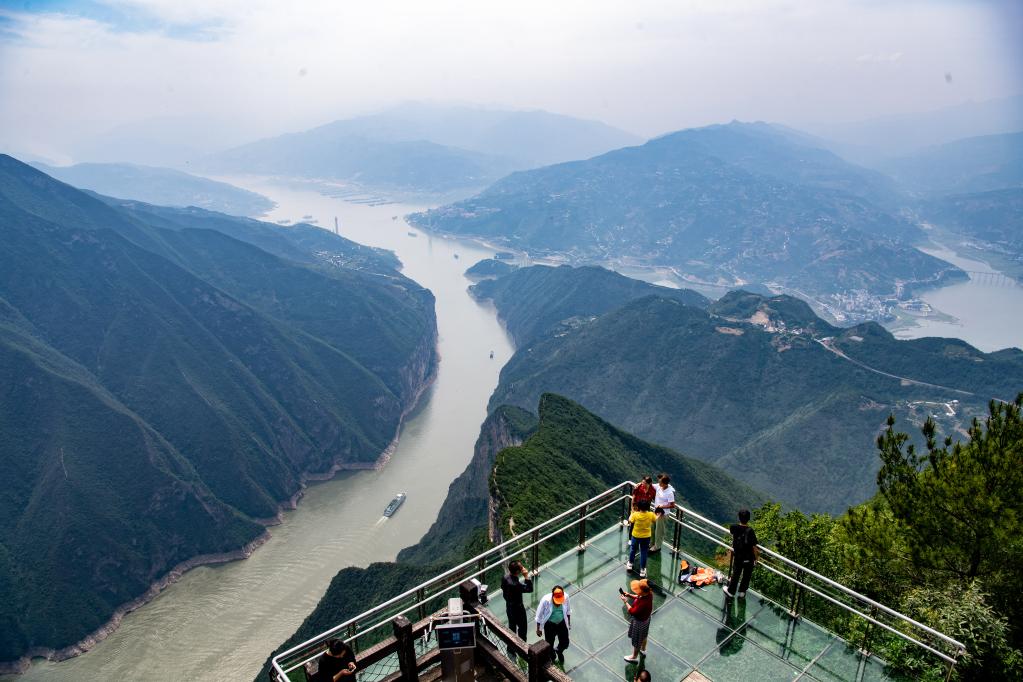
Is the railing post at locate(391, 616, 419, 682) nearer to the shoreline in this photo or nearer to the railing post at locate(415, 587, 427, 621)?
the railing post at locate(415, 587, 427, 621)

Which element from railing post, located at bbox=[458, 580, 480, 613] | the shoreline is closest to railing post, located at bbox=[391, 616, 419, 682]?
railing post, located at bbox=[458, 580, 480, 613]

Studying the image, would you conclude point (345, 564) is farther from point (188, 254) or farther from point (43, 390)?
point (188, 254)

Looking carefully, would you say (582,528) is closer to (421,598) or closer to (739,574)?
(739,574)

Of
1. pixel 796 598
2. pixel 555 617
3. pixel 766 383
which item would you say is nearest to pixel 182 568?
pixel 555 617

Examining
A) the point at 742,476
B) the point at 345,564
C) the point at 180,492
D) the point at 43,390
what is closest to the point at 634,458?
the point at 742,476

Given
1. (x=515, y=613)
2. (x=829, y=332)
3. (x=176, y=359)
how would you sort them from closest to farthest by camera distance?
(x=515, y=613) → (x=176, y=359) → (x=829, y=332)

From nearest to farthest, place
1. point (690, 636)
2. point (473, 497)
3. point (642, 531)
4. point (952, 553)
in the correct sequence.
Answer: point (690, 636) < point (642, 531) < point (952, 553) < point (473, 497)
